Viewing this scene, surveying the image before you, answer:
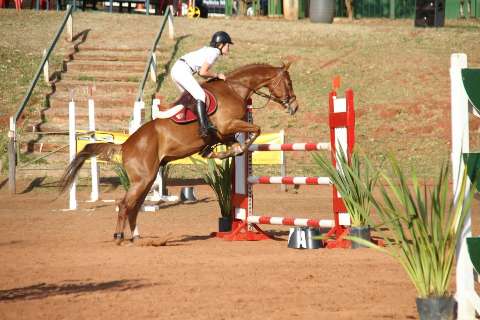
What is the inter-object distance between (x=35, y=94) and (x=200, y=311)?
20867 mm

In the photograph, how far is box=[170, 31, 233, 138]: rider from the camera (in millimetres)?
14398

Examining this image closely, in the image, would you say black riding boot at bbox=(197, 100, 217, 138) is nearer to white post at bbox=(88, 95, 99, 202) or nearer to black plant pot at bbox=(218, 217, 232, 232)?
black plant pot at bbox=(218, 217, 232, 232)

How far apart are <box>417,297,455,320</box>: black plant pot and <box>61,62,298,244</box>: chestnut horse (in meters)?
6.99

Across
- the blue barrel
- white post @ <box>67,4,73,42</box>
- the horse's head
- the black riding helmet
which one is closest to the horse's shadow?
the black riding helmet

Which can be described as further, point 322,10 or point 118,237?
point 322,10

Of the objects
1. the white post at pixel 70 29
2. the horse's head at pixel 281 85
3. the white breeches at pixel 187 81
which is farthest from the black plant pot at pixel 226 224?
the white post at pixel 70 29

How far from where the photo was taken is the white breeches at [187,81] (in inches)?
567

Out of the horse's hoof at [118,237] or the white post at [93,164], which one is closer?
the horse's hoof at [118,237]

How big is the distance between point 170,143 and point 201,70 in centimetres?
104

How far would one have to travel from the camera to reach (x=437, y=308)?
720cm

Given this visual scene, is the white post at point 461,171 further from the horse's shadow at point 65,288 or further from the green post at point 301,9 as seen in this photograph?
the green post at point 301,9

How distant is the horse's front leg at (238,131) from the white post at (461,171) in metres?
6.76

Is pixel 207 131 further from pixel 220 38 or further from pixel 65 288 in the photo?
pixel 65 288

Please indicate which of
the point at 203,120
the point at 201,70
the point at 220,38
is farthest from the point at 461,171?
the point at 201,70
